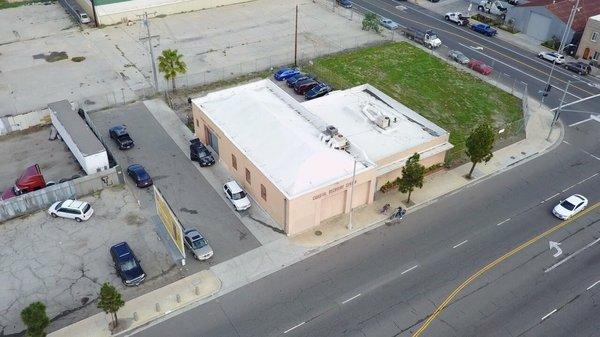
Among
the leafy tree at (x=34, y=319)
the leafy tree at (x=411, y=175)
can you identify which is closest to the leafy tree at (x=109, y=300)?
the leafy tree at (x=34, y=319)

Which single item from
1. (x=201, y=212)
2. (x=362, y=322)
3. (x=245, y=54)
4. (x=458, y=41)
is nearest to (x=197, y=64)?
(x=245, y=54)

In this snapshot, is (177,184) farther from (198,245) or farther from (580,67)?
(580,67)

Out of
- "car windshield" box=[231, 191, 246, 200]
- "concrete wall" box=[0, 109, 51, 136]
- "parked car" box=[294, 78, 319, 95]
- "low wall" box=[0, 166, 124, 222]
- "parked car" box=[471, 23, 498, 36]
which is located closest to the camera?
"low wall" box=[0, 166, 124, 222]

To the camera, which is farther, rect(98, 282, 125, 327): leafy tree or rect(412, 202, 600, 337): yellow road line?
rect(412, 202, 600, 337): yellow road line

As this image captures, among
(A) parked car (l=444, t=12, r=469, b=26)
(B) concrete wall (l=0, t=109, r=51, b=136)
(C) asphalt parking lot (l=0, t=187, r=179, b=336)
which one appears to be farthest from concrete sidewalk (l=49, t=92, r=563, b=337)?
(A) parked car (l=444, t=12, r=469, b=26)

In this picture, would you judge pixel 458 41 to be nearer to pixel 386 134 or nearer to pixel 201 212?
pixel 386 134

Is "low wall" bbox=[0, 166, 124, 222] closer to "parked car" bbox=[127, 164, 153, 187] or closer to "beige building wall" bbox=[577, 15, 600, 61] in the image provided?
"parked car" bbox=[127, 164, 153, 187]

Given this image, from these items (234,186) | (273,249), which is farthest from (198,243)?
(234,186)
